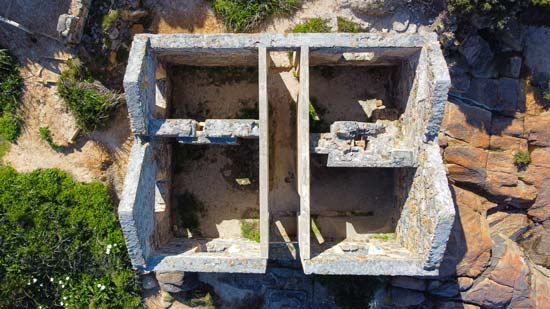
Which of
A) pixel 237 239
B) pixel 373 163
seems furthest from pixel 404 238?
pixel 237 239

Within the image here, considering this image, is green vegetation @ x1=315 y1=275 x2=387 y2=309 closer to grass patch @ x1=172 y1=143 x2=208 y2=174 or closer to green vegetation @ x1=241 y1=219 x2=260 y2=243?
green vegetation @ x1=241 y1=219 x2=260 y2=243

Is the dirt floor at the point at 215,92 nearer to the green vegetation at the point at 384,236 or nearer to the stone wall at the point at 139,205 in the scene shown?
the stone wall at the point at 139,205

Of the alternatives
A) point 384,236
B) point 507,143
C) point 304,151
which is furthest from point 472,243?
point 304,151

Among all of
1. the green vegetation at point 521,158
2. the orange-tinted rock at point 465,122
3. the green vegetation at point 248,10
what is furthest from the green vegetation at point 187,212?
the green vegetation at point 521,158

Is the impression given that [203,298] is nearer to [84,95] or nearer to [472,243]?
[84,95]

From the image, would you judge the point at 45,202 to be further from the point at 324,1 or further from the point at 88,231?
the point at 324,1

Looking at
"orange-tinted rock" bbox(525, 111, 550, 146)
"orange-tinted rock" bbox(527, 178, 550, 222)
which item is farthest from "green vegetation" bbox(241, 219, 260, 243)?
"orange-tinted rock" bbox(525, 111, 550, 146)
